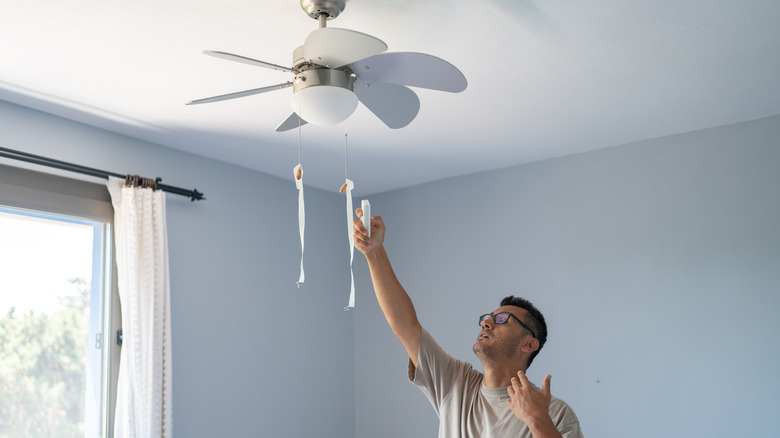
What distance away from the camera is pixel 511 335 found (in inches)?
84.7

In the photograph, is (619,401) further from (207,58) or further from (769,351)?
(207,58)

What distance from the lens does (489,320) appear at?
2.21 meters

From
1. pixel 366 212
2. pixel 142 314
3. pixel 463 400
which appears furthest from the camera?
pixel 142 314

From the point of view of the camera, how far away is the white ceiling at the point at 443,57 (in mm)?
2018

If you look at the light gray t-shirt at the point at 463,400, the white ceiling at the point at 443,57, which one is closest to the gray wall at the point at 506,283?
the white ceiling at the point at 443,57

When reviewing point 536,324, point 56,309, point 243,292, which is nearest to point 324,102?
point 536,324

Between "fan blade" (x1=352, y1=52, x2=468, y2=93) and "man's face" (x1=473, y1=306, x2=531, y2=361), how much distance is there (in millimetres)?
846

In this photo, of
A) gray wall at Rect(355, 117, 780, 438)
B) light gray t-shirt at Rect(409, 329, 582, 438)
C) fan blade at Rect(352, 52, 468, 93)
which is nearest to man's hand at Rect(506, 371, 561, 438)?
light gray t-shirt at Rect(409, 329, 582, 438)

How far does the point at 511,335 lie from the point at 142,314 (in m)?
1.76

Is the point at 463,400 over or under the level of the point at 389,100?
under

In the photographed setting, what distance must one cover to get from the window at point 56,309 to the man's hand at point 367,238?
5.16 feet

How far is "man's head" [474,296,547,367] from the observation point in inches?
83.3

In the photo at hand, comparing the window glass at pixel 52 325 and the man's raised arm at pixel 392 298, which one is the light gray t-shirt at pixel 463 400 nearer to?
the man's raised arm at pixel 392 298

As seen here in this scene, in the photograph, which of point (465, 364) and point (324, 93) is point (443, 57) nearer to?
point (324, 93)
